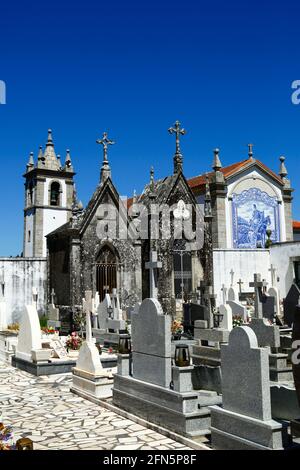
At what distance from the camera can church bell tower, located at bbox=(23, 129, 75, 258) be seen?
3697cm

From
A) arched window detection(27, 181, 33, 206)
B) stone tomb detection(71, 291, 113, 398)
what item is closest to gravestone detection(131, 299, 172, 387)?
stone tomb detection(71, 291, 113, 398)

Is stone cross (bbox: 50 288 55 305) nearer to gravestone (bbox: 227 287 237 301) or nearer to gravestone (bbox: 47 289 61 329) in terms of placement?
gravestone (bbox: 47 289 61 329)

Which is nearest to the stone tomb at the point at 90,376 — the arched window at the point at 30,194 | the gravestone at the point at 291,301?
the gravestone at the point at 291,301

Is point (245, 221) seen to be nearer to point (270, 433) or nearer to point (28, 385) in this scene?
point (28, 385)

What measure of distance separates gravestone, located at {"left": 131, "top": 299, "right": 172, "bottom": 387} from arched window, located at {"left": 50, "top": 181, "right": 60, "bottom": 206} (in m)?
31.0

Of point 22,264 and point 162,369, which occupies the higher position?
point 22,264

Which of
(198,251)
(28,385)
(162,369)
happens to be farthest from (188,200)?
(162,369)

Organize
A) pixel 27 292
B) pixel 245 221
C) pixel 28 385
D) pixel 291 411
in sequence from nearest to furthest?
pixel 291 411 → pixel 28 385 → pixel 27 292 → pixel 245 221

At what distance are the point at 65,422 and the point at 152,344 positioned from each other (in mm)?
1917

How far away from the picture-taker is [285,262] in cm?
2647

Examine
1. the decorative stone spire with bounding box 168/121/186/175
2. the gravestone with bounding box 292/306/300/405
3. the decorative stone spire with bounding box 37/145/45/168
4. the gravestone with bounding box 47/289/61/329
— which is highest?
the decorative stone spire with bounding box 37/145/45/168

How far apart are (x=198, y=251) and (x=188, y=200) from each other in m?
2.68

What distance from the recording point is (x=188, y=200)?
23422 millimetres

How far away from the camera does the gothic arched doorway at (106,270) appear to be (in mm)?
20500
